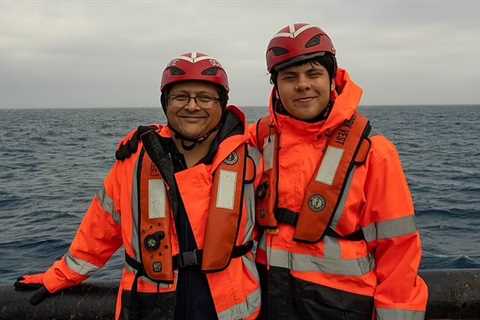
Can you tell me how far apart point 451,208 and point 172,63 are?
10759 millimetres

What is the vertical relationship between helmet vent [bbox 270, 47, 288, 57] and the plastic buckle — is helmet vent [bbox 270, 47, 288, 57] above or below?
above

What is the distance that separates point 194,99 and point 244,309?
1.46m

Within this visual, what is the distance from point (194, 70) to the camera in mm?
3197

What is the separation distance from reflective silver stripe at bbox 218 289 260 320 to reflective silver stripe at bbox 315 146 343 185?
2.95ft

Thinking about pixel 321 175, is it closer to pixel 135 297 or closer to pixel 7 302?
pixel 135 297

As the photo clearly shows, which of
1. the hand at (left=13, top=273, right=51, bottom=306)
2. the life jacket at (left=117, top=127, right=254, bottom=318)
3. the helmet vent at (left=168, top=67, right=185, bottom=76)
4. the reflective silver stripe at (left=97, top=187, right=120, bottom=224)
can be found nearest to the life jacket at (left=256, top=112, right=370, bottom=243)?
the life jacket at (left=117, top=127, right=254, bottom=318)

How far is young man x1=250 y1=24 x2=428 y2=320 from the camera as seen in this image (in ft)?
9.48

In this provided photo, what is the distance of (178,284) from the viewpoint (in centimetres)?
312

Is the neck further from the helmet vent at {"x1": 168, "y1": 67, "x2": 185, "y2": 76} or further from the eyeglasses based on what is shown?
the helmet vent at {"x1": 168, "y1": 67, "x2": 185, "y2": 76}

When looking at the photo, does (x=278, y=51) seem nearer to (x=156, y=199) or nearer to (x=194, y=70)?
(x=194, y=70)

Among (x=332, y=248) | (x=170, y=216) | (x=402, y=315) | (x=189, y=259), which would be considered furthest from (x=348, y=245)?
(x=170, y=216)

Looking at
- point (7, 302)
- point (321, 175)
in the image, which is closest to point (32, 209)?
point (7, 302)

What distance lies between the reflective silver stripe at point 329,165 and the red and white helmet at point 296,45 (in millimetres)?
648

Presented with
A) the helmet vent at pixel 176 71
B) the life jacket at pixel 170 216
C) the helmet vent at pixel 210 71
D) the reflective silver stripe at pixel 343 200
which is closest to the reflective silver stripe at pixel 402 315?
the reflective silver stripe at pixel 343 200
